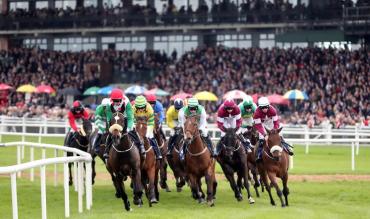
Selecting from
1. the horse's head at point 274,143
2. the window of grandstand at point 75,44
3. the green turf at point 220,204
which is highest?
the window of grandstand at point 75,44

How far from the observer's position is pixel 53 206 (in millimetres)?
14234

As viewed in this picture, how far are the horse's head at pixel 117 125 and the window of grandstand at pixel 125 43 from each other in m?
35.8

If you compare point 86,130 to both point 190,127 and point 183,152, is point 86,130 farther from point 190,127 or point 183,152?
point 190,127

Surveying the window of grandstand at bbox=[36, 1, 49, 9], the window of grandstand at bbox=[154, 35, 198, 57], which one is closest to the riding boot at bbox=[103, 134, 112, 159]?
the window of grandstand at bbox=[154, 35, 198, 57]

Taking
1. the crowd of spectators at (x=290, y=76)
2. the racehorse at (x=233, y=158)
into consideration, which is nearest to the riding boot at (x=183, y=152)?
the racehorse at (x=233, y=158)

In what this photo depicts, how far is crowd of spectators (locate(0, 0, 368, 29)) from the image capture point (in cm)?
4347

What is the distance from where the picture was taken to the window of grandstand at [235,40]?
1829 inches

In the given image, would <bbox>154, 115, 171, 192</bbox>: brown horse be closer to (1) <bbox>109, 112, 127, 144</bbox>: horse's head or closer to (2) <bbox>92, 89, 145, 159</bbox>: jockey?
(2) <bbox>92, 89, 145, 159</bbox>: jockey

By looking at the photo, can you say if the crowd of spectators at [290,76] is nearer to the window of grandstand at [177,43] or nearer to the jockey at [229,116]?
the window of grandstand at [177,43]

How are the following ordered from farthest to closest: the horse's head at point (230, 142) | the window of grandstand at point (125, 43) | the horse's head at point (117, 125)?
1. the window of grandstand at point (125, 43)
2. the horse's head at point (230, 142)
3. the horse's head at point (117, 125)

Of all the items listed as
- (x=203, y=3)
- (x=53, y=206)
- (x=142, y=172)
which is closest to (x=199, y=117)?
(x=142, y=172)

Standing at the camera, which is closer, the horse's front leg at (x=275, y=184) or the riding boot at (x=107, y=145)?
the riding boot at (x=107, y=145)

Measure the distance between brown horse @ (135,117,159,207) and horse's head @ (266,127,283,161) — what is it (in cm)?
206

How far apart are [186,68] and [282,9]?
571cm
